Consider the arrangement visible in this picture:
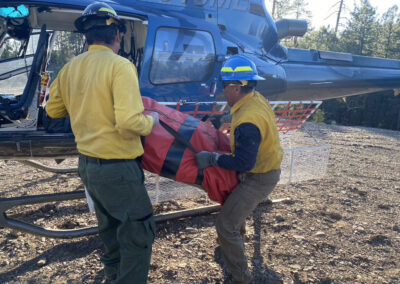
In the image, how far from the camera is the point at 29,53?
4.57 meters

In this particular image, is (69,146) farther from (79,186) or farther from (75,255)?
(79,186)

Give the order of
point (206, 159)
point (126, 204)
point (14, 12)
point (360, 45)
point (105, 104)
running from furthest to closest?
point (360, 45)
point (14, 12)
point (206, 159)
point (126, 204)
point (105, 104)

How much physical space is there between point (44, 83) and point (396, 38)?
2870 centimetres

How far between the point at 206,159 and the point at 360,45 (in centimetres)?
2725

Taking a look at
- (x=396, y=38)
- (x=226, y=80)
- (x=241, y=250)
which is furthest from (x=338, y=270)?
(x=396, y=38)

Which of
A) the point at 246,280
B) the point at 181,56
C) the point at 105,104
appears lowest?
the point at 246,280

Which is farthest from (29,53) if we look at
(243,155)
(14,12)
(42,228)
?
(243,155)

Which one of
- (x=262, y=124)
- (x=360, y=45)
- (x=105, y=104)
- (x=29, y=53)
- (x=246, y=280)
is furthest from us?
(x=360, y=45)

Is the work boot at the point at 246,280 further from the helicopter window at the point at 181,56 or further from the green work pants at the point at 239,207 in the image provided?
the helicopter window at the point at 181,56

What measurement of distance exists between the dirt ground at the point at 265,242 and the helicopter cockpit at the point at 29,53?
1328 millimetres

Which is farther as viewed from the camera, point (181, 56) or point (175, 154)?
point (181, 56)

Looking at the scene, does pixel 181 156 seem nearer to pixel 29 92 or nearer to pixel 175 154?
pixel 175 154

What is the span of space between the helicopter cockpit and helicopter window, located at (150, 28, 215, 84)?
1.17ft

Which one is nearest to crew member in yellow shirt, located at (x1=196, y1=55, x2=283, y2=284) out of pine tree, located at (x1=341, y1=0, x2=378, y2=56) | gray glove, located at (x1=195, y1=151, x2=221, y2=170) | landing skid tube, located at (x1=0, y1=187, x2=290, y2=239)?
gray glove, located at (x1=195, y1=151, x2=221, y2=170)
